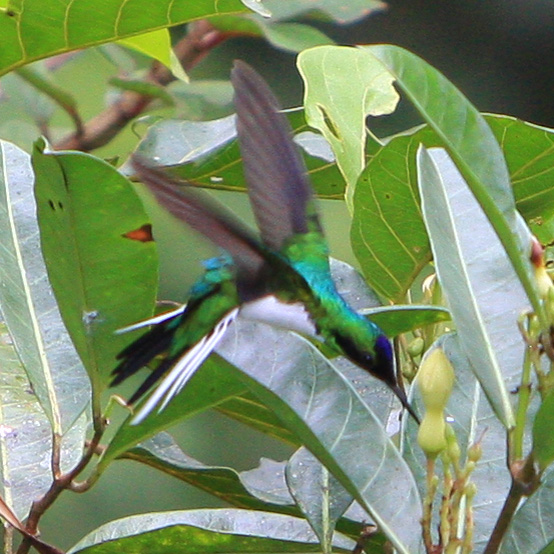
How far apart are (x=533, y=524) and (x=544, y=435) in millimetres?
187

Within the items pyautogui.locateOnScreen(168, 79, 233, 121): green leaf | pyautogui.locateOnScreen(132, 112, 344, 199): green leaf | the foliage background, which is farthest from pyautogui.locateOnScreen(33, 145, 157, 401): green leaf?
pyautogui.locateOnScreen(168, 79, 233, 121): green leaf

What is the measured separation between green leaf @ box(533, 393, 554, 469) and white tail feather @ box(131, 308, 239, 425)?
0.28m

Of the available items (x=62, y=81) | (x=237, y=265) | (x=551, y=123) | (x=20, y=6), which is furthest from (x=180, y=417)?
(x=551, y=123)

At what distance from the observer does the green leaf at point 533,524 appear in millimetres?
969

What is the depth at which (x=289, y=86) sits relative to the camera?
5223 mm

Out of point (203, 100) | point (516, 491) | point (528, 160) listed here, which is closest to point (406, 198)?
point (528, 160)

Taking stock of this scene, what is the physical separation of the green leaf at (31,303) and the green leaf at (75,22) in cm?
13

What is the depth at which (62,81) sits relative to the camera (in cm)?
332

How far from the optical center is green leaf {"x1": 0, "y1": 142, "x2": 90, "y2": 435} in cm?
116

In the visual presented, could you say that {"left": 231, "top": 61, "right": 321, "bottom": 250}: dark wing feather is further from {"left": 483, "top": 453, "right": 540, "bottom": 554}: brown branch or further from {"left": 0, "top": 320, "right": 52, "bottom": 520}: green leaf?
{"left": 483, "top": 453, "right": 540, "bottom": 554}: brown branch

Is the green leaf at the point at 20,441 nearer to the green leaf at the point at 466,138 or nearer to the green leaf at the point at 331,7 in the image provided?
the green leaf at the point at 466,138

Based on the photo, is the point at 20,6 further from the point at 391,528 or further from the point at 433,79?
the point at 391,528

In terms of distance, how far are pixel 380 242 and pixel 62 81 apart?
2.24 m

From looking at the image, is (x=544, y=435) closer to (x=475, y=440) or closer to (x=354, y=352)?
(x=475, y=440)
